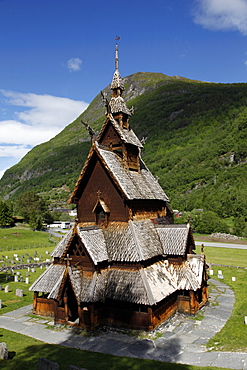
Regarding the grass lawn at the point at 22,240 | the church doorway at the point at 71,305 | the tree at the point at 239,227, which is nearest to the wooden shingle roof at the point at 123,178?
the church doorway at the point at 71,305

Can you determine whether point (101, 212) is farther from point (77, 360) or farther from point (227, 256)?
point (227, 256)

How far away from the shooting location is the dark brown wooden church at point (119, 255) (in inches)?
709

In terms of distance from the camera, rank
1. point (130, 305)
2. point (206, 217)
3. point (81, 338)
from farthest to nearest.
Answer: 1. point (206, 217)
2. point (130, 305)
3. point (81, 338)

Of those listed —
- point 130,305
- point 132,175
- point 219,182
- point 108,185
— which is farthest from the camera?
point 219,182

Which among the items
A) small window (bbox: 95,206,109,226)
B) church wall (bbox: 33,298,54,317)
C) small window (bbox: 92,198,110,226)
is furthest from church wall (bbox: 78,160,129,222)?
church wall (bbox: 33,298,54,317)

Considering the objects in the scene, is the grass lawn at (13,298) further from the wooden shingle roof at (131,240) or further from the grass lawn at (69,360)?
the grass lawn at (69,360)

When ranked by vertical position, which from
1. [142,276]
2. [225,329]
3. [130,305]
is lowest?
[225,329]

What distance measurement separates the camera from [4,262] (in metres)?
46.7

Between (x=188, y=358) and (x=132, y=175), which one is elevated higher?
(x=132, y=175)

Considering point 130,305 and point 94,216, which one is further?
point 94,216

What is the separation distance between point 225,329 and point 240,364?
4.84 m

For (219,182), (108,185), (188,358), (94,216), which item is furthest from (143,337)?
(219,182)

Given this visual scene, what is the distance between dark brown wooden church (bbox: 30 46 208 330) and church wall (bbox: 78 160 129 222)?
0.24 ft

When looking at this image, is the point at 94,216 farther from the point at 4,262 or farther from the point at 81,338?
the point at 4,262
